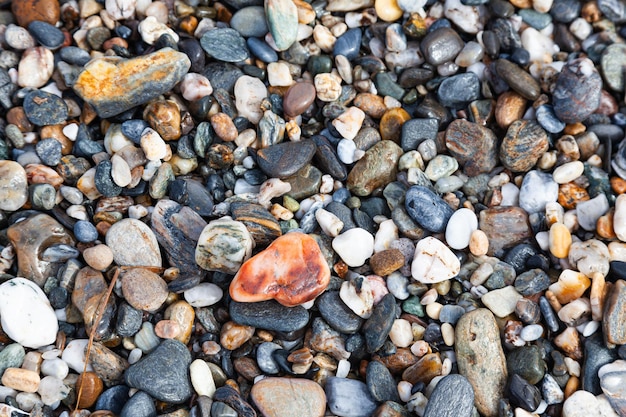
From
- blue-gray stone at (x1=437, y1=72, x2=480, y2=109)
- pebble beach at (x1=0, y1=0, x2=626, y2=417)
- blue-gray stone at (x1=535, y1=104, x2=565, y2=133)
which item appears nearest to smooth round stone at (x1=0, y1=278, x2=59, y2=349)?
pebble beach at (x1=0, y1=0, x2=626, y2=417)

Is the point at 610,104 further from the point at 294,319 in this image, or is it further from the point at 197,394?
the point at 197,394

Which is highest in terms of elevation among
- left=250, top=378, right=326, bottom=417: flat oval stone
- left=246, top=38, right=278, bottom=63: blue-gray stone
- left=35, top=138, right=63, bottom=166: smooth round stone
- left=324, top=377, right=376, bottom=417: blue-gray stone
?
left=246, top=38, right=278, bottom=63: blue-gray stone

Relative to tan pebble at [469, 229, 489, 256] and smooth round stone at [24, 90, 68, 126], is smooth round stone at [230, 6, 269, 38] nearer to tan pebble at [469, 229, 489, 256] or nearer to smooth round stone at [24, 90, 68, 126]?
smooth round stone at [24, 90, 68, 126]

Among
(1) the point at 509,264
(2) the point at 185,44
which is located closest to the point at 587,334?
(1) the point at 509,264

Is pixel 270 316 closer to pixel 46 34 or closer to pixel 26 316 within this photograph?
pixel 26 316

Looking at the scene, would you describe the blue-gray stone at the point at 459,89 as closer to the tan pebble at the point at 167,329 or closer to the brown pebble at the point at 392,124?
the brown pebble at the point at 392,124

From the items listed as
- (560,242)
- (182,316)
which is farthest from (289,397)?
(560,242)

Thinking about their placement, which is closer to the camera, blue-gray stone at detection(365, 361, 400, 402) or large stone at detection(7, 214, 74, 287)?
blue-gray stone at detection(365, 361, 400, 402)

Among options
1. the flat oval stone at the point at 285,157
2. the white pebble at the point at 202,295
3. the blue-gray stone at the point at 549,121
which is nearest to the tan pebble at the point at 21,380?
the white pebble at the point at 202,295
